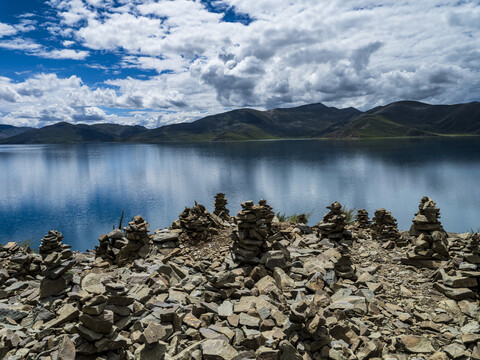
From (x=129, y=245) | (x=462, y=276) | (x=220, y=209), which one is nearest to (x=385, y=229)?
(x=462, y=276)

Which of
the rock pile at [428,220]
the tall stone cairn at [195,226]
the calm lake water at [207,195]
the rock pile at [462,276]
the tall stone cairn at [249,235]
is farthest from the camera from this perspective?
the calm lake water at [207,195]

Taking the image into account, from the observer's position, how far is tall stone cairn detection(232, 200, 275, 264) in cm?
1427

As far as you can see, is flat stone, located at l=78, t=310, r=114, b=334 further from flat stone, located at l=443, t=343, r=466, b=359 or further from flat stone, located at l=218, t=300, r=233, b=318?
flat stone, located at l=443, t=343, r=466, b=359

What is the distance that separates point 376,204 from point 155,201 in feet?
153

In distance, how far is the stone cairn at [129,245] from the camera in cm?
1642

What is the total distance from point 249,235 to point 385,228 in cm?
1072

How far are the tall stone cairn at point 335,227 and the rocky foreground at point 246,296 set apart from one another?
67 millimetres

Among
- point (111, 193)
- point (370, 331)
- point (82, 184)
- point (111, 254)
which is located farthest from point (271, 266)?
point (82, 184)

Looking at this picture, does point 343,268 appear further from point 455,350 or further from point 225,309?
point 225,309

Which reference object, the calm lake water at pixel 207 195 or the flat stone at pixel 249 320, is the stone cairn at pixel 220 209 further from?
the calm lake water at pixel 207 195

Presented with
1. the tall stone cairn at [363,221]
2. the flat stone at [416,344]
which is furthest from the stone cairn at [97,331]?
the tall stone cairn at [363,221]

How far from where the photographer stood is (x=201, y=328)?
929 centimetres

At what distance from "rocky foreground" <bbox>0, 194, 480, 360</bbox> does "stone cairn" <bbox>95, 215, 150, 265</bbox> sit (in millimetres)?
62

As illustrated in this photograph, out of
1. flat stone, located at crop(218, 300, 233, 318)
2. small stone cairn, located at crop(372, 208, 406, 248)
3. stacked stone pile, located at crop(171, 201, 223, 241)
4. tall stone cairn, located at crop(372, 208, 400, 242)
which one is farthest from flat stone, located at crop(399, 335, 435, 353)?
stacked stone pile, located at crop(171, 201, 223, 241)
